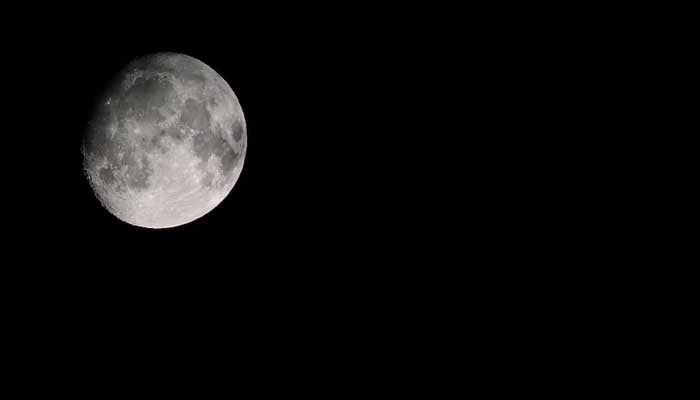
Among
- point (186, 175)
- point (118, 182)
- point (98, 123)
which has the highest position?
point (98, 123)

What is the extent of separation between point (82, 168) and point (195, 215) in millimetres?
859

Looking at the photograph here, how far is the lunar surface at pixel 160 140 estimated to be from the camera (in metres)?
3.17

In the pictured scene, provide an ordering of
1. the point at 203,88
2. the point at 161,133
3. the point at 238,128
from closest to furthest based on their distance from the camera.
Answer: the point at 161,133 → the point at 203,88 → the point at 238,128

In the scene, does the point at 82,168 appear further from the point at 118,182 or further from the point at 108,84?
the point at 108,84

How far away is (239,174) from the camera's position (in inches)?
151

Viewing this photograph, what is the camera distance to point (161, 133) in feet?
10.3

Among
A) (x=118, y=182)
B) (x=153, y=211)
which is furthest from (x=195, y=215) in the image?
(x=118, y=182)

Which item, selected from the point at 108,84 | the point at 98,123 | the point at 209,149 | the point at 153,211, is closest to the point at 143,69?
the point at 108,84

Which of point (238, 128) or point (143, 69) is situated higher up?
point (143, 69)

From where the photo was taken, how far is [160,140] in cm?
315

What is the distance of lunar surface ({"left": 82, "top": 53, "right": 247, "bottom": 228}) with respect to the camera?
125 inches

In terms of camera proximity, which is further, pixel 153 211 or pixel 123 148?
pixel 153 211

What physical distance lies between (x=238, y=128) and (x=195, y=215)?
29.8 inches

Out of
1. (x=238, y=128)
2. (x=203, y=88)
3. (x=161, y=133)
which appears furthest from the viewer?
(x=238, y=128)
